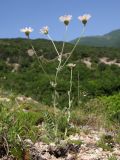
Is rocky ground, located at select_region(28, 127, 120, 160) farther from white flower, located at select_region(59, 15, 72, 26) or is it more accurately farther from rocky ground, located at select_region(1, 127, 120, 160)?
white flower, located at select_region(59, 15, 72, 26)

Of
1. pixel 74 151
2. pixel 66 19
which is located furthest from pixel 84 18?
pixel 74 151

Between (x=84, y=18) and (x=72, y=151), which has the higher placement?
(x=84, y=18)

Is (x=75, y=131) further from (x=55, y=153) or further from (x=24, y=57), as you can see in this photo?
(x=24, y=57)

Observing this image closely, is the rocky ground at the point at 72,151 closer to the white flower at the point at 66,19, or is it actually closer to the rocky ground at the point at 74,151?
the rocky ground at the point at 74,151

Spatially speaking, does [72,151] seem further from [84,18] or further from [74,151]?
[84,18]

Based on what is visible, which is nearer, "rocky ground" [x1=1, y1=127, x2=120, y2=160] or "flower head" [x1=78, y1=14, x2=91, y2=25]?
"rocky ground" [x1=1, y1=127, x2=120, y2=160]

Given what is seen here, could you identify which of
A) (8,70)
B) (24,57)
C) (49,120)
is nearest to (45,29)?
(49,120)

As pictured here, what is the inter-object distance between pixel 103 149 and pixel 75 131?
955mm

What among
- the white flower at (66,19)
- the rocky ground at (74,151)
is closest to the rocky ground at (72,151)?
the rocky ground at (74,151)

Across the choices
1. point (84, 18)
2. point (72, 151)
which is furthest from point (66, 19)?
point (72, 151)

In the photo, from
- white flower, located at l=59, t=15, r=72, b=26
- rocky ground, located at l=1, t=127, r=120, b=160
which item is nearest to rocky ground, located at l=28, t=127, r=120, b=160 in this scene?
rocky ground, located at l=1, t=127, r=120, b=160

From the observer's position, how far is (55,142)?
6539 mm

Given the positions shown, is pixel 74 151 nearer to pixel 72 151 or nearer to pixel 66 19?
pixel 72 151

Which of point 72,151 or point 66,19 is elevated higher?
point 66,19
